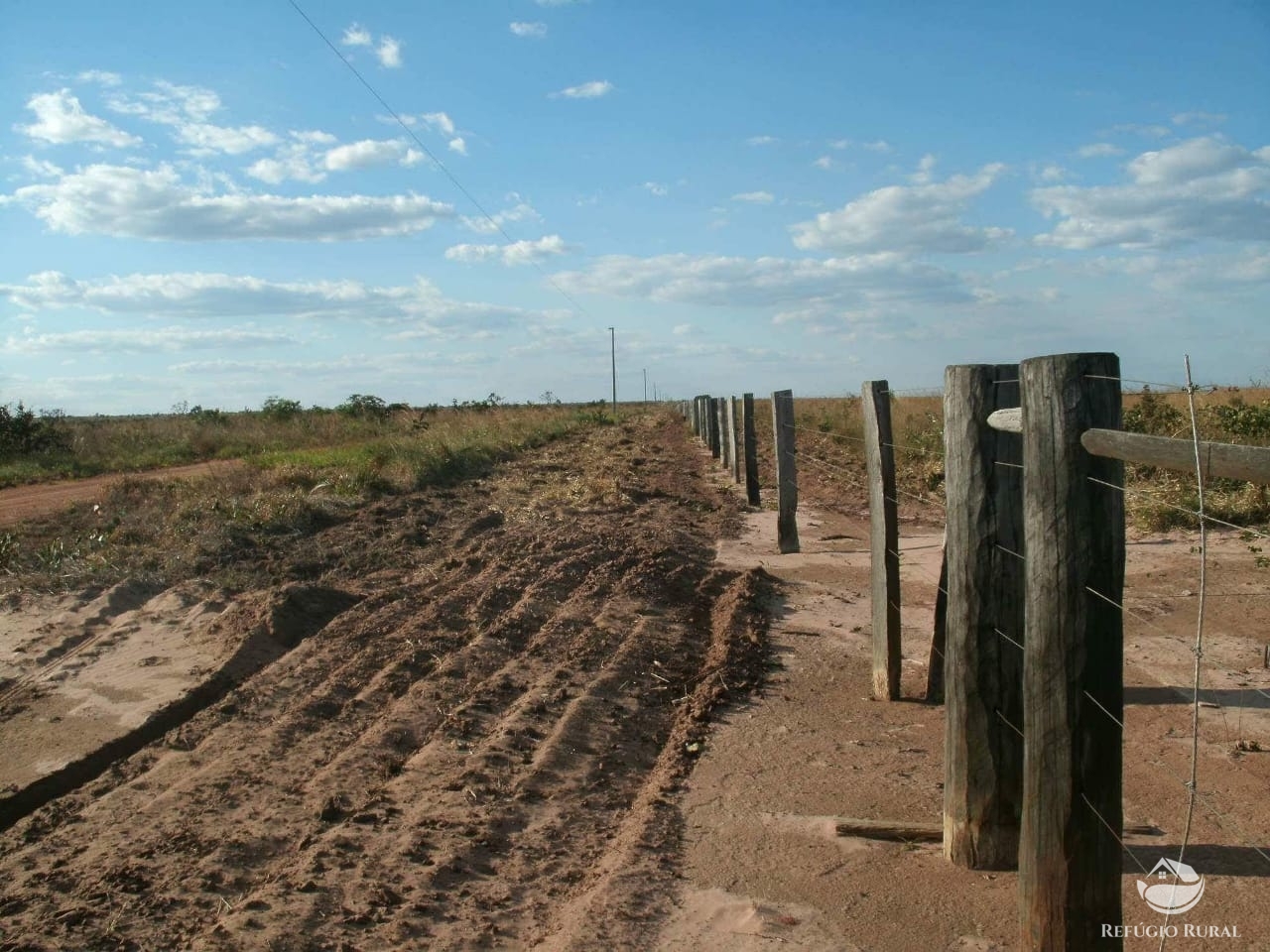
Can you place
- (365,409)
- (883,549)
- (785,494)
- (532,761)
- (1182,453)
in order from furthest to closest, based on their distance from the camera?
1. (365,409)
2. (785,494)
3. (883,549)
4. (532,761)
5. (1182,453)

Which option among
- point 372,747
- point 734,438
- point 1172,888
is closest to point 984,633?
point 1172,888

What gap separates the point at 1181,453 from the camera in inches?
93.9

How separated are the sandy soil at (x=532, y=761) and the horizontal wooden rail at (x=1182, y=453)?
1663 millimetres

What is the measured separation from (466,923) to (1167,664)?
4.69m

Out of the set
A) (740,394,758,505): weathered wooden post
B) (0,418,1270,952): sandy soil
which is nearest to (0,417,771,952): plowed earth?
(0,418,1270,952): sandy soil

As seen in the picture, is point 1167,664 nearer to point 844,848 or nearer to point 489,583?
point 844,848

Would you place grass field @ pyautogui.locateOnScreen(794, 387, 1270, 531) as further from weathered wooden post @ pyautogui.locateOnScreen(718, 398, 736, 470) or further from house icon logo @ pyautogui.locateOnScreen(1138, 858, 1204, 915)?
house icon logo @ pyautogui.locateOnScreen(1138, 858, 1204, 915)

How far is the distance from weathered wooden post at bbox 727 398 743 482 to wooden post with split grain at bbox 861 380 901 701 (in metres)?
9.47

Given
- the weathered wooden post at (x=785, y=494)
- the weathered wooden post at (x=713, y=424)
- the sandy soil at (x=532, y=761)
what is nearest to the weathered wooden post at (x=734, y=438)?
the weathered wooden post at (x=713, y=424)

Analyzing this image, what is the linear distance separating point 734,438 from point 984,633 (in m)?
12.8

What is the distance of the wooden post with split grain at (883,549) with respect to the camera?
18.7ft

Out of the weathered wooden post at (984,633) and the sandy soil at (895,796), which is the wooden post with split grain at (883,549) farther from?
the weathered wooden post at (984,633)

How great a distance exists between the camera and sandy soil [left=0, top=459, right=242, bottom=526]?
1264 cm

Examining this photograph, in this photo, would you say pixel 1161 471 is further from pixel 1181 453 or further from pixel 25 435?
pixel 25 435
